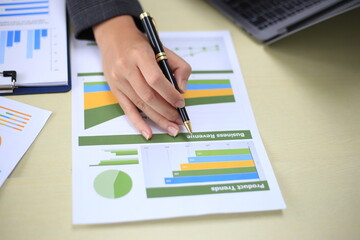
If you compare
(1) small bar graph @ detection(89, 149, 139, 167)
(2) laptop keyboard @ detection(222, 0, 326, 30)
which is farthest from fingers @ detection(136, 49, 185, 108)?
(2) laptop keyboard @ detection(222, 0, 326, 30)

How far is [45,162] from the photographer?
0.57 meters

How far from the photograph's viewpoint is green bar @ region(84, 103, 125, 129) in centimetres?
63

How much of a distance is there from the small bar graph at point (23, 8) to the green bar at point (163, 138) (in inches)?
12.8

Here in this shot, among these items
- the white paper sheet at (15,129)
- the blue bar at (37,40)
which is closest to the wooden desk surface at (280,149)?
the white paper sheet at (15,129)

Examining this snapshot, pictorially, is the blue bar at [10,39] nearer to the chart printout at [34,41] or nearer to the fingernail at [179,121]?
the chart printout at [34,41]

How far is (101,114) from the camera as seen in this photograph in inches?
25.3

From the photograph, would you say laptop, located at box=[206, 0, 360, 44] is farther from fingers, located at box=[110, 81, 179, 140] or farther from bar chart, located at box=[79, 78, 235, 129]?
fingers, located at box=[110, 81, 179, 140]

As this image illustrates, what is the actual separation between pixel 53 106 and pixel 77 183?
0.55 ft

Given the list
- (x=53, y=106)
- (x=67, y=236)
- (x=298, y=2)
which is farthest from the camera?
(x=298, y=2)

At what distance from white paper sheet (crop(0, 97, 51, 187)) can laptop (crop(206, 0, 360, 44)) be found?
0.49 meters

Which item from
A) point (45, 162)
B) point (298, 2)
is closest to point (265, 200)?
point (45, 162)

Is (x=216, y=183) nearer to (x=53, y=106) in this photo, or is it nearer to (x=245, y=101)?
(x=245, y=101)

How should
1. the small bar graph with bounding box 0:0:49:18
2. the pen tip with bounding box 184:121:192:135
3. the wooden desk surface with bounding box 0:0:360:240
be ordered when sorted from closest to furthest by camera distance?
the wooden desk surface with bounding box 0:0:360:240, the pen tip with bounding box 184:121:192:135, the small bar graph with bounding box 0:0:49:18

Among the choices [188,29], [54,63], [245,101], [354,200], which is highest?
[188,29]
